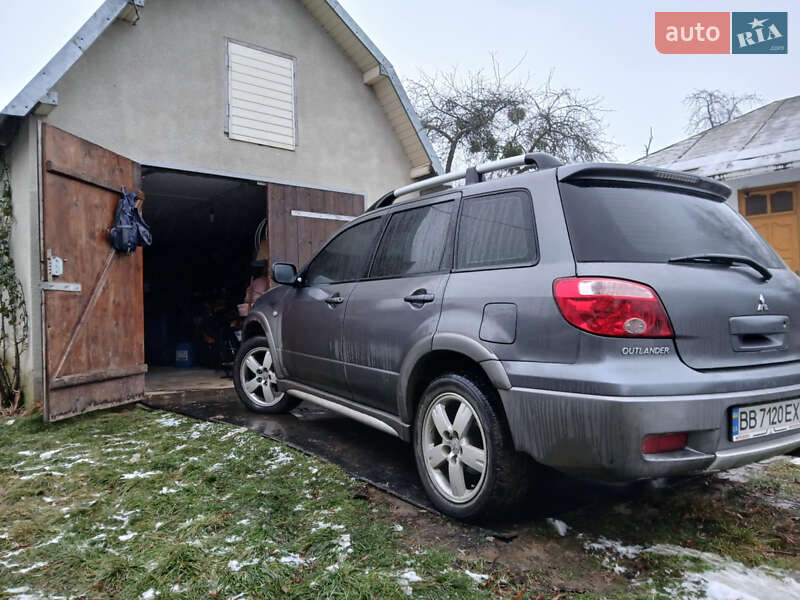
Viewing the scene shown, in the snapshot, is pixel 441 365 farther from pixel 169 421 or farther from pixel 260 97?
pixel 260 97

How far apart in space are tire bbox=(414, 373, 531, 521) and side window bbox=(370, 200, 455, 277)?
2.34 feet

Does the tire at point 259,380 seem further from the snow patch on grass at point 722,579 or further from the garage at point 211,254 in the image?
the snow patch on grass at point 722,579

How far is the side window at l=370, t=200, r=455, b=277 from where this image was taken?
120 inches

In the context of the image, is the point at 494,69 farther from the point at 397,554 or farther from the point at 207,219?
the point at 397,554

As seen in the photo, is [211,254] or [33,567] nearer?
[33,567]

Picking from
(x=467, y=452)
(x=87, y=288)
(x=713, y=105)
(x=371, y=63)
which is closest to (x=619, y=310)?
(x=467, y=452)

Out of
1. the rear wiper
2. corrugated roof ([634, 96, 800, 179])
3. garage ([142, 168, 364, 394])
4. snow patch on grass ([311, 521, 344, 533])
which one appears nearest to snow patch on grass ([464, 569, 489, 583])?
snow patch on grass ([311, 521, 344, 533])

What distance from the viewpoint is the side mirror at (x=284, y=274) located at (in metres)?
4.29

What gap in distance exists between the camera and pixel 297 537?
98.0 inches

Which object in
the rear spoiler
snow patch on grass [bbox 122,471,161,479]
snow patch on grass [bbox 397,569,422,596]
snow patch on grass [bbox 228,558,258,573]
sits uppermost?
the rear spoiler

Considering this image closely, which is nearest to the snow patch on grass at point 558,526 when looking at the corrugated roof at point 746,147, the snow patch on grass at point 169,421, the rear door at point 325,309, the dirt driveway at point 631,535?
the dirt driveway at point 631,535

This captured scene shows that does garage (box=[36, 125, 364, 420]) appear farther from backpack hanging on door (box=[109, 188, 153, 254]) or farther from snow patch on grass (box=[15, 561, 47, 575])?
snow patch on grass (box=[15, 561, 47, 575])

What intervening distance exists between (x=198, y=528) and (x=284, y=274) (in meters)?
2.18

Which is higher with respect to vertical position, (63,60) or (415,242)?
(63,60)
